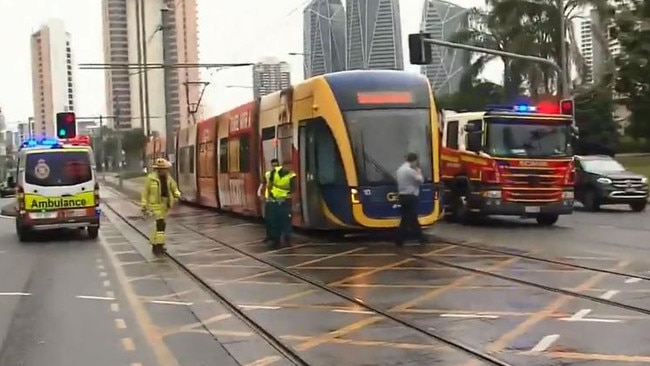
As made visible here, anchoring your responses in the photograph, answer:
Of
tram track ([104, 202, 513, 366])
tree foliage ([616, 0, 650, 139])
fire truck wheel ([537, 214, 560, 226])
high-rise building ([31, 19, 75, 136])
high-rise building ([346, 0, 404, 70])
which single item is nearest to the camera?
tram track ([104, 202, 513, 366])

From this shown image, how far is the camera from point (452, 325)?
33.1 ft

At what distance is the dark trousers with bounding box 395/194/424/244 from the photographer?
18734mm

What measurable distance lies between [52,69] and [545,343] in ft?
257

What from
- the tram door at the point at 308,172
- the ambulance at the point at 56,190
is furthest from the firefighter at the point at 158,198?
the ambulance at the point at 56,190

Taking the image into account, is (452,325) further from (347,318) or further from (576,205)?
(576,205)

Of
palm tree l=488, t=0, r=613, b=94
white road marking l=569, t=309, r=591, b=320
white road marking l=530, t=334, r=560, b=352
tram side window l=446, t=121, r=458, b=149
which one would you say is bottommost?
white road marking l=569, t=309, r=591, b=320

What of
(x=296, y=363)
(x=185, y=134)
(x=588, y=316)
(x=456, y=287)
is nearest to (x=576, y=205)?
(x=185, y=134)

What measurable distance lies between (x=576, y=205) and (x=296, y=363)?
91.4 ft

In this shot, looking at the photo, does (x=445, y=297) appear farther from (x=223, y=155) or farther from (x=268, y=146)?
(x=223, y=155)

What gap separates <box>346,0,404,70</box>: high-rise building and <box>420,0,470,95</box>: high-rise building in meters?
14.7

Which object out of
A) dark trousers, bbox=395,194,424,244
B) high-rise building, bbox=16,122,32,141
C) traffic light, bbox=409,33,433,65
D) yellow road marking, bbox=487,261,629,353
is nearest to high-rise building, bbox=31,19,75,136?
high-rise building, bbox=16,122,32,141

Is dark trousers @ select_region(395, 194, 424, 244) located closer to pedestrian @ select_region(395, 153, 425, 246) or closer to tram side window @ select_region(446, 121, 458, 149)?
pedestrian @ select_region(395, 153, 425, 246)

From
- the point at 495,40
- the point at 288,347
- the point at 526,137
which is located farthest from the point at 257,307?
the point at 495,40

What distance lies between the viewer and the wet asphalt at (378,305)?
352 inches
